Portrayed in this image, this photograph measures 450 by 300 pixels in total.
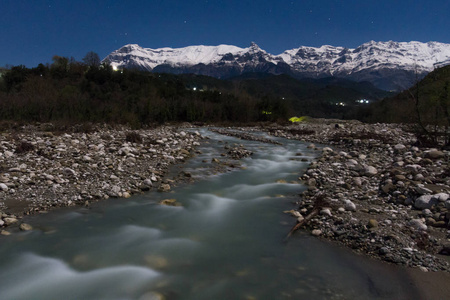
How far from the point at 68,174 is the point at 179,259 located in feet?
14.3

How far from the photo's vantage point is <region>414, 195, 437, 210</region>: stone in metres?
4.79

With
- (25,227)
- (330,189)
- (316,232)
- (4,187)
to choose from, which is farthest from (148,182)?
(330,189)

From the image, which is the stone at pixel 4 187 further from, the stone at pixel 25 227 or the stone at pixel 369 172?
the stone at pixel 369 172

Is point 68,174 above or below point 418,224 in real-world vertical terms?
above

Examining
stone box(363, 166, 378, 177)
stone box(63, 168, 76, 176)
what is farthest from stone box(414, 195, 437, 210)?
stone box(63, 168, 76, 176)

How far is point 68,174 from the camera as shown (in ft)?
21.7

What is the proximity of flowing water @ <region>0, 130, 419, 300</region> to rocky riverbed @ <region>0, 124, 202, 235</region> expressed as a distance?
1.34 feet

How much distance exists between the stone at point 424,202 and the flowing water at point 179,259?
2.11 meters

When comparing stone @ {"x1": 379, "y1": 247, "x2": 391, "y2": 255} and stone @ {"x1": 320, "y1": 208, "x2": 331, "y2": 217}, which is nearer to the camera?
stone @ {"x1": 379, "y1": 247, "x2": 391, "y2": 255}

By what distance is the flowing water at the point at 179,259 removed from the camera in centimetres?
320

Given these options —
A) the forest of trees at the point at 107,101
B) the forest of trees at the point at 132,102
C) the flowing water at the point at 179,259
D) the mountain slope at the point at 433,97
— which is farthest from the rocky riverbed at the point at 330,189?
the forest of trees at the point at 107,101

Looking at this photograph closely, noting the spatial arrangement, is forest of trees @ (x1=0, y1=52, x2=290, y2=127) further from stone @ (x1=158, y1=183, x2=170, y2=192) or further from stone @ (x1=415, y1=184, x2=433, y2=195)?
stone @ (x1=415, y1=184, x2=433, y2=195)

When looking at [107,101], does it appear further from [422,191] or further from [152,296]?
[422,191]

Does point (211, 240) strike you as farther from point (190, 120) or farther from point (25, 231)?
point (190, 120)
